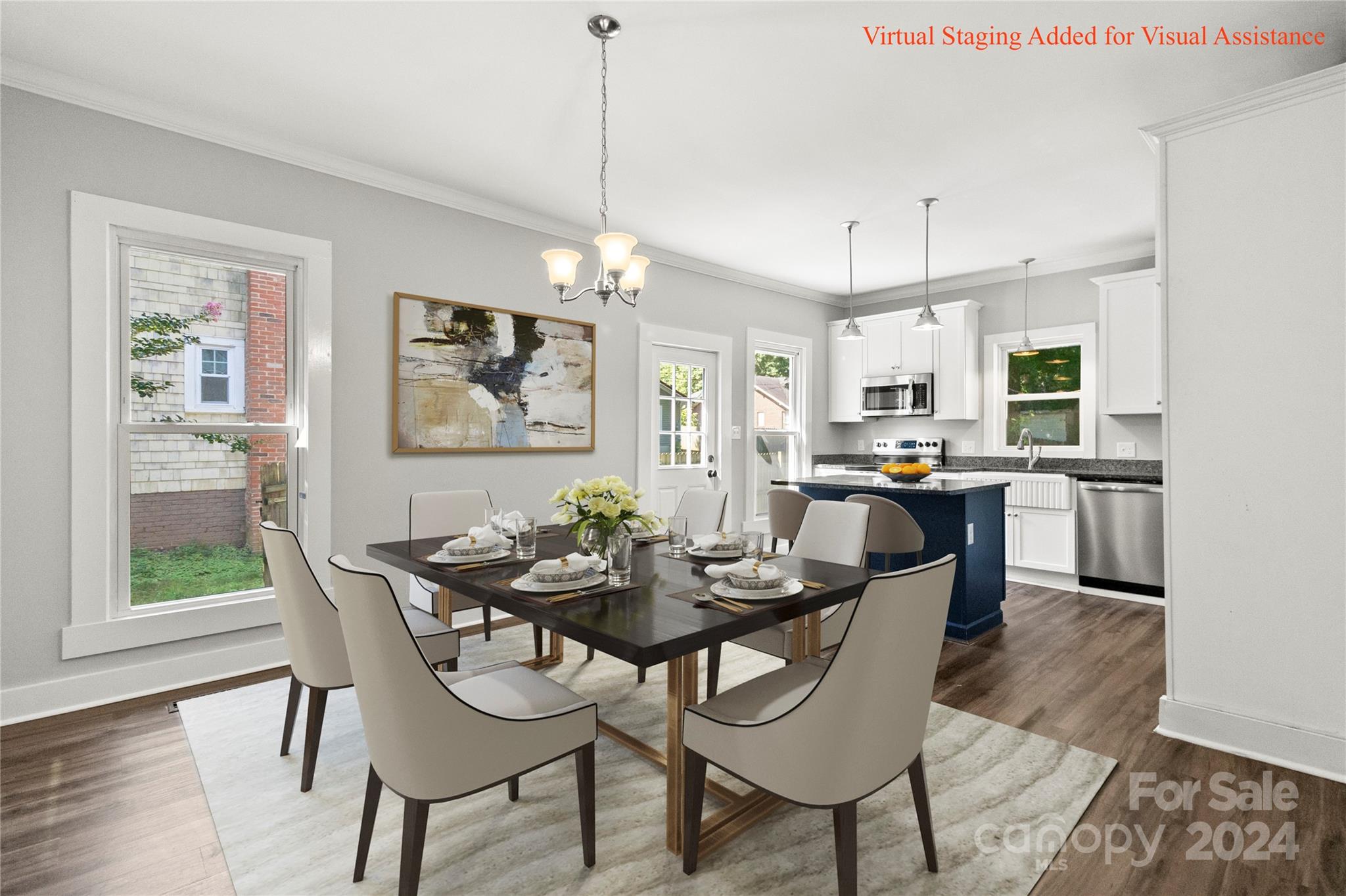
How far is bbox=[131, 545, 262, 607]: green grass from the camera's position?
2.98 meters

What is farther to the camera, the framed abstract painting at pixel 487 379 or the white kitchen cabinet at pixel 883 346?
the white kitchen cabinet at pixel 883 346

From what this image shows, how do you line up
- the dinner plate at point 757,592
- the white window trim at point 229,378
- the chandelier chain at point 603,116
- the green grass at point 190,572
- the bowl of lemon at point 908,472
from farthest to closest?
the bowl of lemon at point 908,472
the white window trim at point 229,378
the green grass at point 190,572
the chandelier chain at point 603,116
the dinner plate at point 757,592

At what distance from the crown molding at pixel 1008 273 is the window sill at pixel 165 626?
5.78 metres

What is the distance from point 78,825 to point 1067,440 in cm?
623

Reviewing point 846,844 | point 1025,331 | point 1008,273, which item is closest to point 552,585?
point 846,844

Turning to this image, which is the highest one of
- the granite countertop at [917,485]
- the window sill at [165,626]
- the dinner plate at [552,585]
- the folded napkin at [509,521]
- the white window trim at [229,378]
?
the white window trim at [229,378]

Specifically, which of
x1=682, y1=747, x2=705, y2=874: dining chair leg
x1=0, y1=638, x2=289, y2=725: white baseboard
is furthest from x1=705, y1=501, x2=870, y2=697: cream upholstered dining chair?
x1=0, y1=638, x2=289, y2=725: white baseboard

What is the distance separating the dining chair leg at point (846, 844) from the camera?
4.70ft

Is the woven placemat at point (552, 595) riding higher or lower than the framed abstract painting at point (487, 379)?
lower

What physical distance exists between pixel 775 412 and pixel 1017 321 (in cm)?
225

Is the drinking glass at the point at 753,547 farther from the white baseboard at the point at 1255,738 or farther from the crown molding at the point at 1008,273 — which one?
the crown molding at the point at 1008,273

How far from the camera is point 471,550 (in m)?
2.31

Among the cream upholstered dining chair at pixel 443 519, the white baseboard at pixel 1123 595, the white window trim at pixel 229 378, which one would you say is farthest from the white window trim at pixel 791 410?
the white window trim at pixel 229 378

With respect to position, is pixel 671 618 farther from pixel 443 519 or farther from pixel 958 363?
pixel 958 363
